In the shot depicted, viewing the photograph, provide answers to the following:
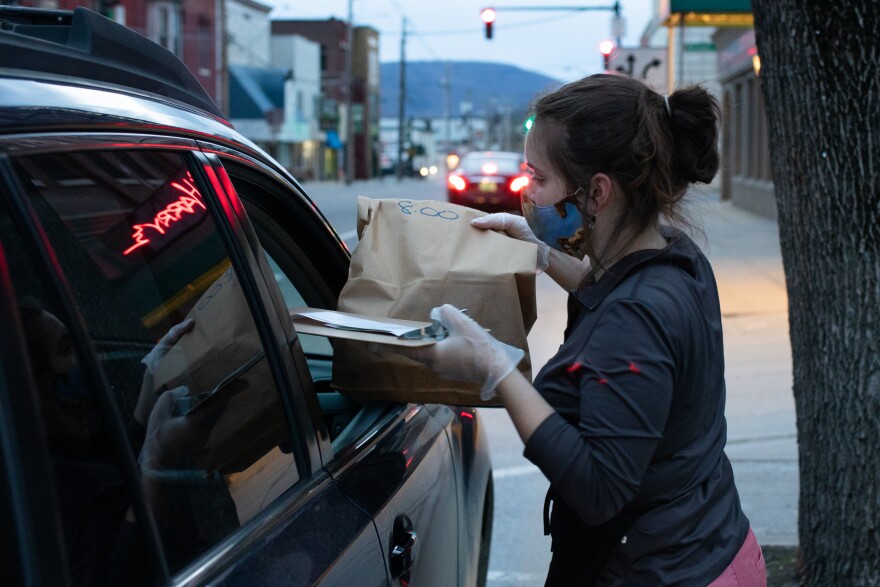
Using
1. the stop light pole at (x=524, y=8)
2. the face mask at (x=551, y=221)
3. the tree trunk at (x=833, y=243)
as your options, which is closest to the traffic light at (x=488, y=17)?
the stop light pole at (x=524, y=8)

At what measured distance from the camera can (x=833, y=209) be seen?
11.1ft

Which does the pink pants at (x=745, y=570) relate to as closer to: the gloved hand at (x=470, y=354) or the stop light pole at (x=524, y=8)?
the gloved hand at (x=470, y=354)

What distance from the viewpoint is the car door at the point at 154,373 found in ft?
4.50

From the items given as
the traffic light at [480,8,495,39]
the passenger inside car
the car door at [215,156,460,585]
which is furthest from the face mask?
the traffic light at [480,8,495,39]

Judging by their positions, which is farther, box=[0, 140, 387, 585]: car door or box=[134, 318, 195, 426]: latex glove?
box=[134, 318, 195, 426]: latex glove

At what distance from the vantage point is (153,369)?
1770mm

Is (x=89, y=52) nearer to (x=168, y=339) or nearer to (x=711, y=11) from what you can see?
(x=168, y=339)

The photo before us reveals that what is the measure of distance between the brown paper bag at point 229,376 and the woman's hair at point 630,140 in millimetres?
660

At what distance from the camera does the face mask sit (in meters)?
2.08

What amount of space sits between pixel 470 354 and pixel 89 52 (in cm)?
83

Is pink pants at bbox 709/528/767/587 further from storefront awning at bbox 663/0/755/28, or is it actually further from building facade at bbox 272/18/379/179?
building facade at bbox 272/18/379/179

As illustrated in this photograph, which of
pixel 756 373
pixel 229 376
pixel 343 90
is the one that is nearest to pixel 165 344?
pixel 229 376

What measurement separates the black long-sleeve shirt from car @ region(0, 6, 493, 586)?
0.44 m

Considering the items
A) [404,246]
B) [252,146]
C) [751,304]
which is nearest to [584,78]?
[404,246]
